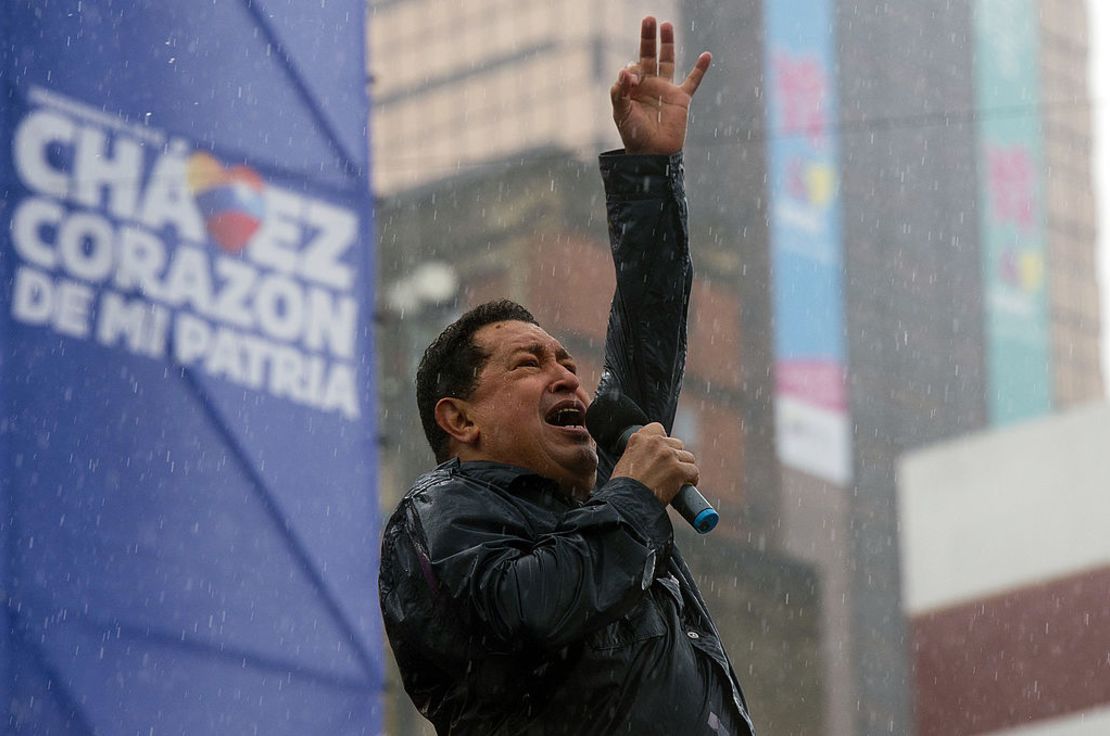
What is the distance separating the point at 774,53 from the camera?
56.7 m

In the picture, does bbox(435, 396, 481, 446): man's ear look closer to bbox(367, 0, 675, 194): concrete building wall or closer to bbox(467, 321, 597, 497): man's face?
bbox(467, 321, 597, 497): man's face

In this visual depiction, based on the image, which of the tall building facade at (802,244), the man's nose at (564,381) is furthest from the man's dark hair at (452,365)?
the tall building facade at (802,244)

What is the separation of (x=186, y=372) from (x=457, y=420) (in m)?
5.35

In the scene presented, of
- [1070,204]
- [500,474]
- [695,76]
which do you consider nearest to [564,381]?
[500,474]

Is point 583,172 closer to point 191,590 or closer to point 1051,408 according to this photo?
point 1051,408

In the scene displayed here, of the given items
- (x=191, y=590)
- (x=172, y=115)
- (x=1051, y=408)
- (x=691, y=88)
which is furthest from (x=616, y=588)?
(x=1051, y=408)

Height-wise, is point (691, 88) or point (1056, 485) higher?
point (691, 88)

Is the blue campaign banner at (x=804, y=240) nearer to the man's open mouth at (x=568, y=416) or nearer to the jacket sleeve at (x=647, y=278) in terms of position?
the jacket sleeve at (x=647, y=278)

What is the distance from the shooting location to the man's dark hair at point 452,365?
416 cm

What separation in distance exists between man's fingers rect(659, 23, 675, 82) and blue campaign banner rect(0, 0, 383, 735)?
16.1 feet

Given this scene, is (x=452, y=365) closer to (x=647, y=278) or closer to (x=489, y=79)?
(x=647, y=278)

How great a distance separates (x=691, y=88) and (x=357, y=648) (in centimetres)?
539

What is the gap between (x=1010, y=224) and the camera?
64375mm

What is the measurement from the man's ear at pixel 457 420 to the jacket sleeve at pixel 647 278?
0.30 m
